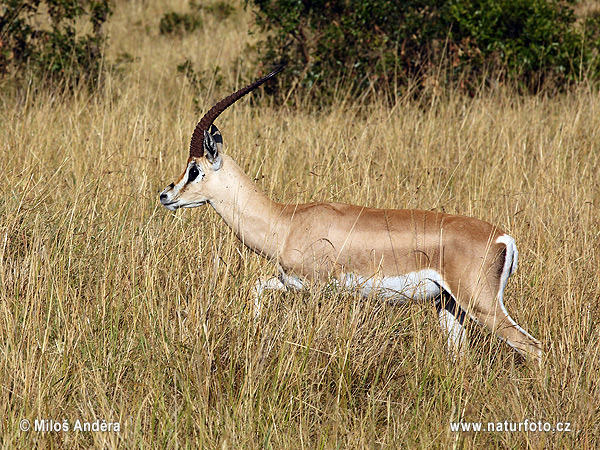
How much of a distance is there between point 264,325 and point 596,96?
20.2ft

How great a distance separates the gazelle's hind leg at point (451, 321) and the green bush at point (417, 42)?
4.40 metres

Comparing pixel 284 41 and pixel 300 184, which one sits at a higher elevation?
pixel 284 41

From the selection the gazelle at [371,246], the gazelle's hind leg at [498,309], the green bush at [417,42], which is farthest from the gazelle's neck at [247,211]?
the green bush at [417,42]

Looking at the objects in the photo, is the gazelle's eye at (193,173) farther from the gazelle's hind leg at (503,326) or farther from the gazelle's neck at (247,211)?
the gazelle's hind leg at (503,326)

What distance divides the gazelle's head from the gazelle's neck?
2.2 inches

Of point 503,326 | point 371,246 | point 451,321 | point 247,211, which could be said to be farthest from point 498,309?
point 247,211

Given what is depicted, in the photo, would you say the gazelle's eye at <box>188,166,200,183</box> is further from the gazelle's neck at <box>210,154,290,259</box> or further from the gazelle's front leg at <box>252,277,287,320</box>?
the gazelle's front leg at <box>252,277,287,320</box>

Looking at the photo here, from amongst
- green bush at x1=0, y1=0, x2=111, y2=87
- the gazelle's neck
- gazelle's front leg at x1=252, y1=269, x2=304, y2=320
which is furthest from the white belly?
green bush at x1=0, y1=0, x2=111, y2=87

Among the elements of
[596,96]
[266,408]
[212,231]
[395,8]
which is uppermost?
[395,8]

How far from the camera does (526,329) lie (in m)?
3.70

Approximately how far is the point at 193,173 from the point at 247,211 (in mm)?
358

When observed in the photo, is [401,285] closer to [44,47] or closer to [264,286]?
[264,286]

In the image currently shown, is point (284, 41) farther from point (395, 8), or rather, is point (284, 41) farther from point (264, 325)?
point (264, 325)

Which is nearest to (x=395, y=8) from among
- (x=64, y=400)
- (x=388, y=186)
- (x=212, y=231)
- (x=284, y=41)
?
(x=284, y=41)
